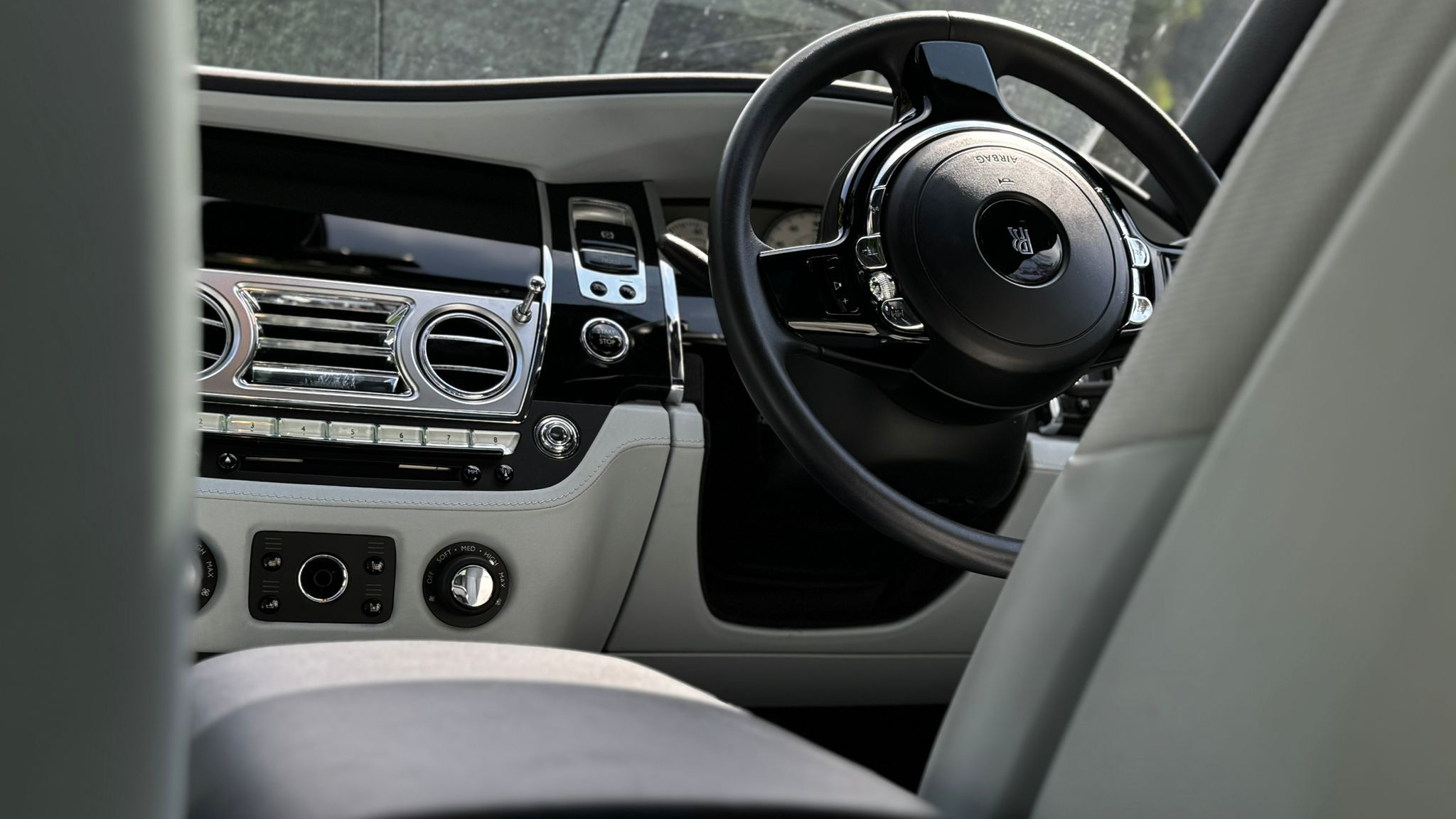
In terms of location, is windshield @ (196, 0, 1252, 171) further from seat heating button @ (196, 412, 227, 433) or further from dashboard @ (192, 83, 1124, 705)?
seat heating button @ (196, 412, 227, 433)

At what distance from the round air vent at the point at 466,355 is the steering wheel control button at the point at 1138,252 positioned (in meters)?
0.70

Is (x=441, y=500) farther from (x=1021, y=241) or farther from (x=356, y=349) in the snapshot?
(x=1021, y=241)

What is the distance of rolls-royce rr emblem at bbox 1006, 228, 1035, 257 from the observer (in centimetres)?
121

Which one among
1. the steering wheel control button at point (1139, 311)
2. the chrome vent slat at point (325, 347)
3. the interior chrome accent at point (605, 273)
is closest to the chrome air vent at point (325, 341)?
the chrome vent slat at point (325, 347)

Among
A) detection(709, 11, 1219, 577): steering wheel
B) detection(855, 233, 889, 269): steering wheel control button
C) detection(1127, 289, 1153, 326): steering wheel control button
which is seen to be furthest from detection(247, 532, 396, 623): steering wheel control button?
detection(1127, 289, 1153, 326): steering wheel control button

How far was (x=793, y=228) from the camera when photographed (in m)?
1.71

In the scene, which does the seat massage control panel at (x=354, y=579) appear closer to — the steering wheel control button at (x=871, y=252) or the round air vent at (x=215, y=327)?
the round air vent at (x=215, y=327)

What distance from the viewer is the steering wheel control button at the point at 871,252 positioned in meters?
1.21

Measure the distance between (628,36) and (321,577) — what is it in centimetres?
88

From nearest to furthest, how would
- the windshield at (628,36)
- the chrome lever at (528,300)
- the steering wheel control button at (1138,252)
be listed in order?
the steering wheel control button at (1138,252)
the chrome lever at (528,300)
the windshield at (628,36)

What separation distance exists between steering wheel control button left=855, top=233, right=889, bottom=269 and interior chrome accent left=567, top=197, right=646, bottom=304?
1.13ft

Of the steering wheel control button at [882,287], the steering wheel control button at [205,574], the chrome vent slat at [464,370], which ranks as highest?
the steering wheel control button at [882,287]

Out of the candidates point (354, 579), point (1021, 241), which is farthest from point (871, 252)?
point (354, 579)

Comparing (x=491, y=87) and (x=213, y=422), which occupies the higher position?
(x=491, y=87)
